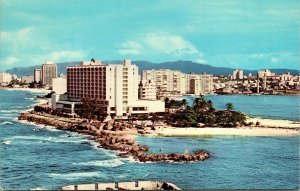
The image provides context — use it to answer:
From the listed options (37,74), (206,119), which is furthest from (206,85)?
(206,119)

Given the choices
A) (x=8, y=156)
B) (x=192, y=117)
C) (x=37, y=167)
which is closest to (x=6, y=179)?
(x=37, y=167)

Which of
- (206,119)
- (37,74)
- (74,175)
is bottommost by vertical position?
(74,175)

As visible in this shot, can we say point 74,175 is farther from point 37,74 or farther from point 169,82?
point 169,82

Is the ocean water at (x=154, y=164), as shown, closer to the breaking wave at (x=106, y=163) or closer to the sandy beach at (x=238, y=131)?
the breaking wave at (x=106, y=163)

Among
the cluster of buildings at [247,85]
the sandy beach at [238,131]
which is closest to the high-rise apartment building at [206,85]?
the cluster of buildings at [247,85]

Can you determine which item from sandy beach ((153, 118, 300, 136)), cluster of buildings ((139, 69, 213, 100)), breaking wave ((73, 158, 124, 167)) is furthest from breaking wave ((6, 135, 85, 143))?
cluster of buildings ((139, 69, 213, 100))

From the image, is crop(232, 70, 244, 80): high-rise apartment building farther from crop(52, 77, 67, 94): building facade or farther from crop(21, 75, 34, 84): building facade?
crop(52, 77, 67, 94): building facade
